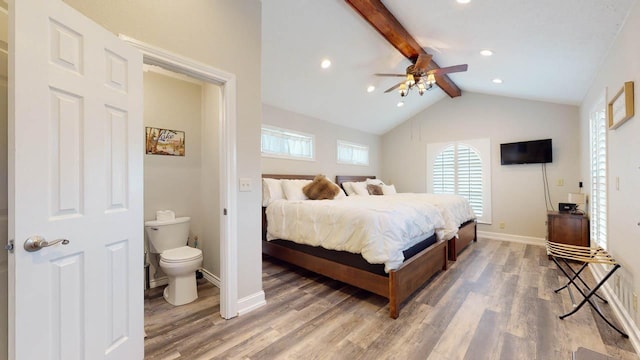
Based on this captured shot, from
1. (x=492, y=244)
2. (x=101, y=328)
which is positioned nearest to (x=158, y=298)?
(x=101, y=328)

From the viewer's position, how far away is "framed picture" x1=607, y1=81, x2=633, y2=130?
1.87 metres

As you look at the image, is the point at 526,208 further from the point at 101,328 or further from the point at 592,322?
the point at 101,328

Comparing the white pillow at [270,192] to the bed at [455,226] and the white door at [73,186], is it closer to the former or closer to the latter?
the white door at [73,186]

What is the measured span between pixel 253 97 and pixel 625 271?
332cm

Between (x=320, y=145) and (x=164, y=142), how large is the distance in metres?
2.90

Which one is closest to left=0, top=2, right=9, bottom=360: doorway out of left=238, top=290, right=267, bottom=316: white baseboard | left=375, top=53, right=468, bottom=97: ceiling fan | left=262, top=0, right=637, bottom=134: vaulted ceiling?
left=238, top=290, right=267, bottom=316: white baseboard

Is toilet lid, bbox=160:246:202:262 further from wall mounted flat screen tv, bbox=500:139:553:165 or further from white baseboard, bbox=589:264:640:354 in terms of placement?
wall mounted flat screen tv, bbox=500:139:553:165

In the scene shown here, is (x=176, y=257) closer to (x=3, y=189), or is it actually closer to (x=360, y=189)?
(x=3, y=189)

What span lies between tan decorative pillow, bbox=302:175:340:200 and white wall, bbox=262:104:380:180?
2.44 ft

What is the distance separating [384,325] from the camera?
6.79ft

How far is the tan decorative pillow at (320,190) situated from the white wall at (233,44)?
1.66 meters

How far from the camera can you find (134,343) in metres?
1.56

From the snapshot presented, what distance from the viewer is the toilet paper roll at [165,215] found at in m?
2.82

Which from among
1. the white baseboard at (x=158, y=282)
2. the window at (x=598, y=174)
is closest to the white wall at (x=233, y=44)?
the white baseboard at (x=158, y=282)
